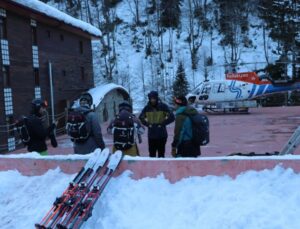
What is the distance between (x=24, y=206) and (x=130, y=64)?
42.1 m

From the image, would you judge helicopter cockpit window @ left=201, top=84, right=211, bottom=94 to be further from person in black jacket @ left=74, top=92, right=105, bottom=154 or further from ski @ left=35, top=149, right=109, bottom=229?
ski @ left=35, top=149, right=109, bottom=229

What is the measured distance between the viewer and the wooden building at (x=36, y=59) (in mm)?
19375

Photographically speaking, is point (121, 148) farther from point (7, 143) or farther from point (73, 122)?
point (7, 143)

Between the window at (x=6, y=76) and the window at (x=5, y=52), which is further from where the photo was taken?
the window at (x=6, y=76)

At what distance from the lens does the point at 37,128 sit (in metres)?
6.46

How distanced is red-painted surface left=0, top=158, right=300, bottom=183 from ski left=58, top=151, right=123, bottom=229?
0.12 meters

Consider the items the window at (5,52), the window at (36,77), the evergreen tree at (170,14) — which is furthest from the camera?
the evergreen tree at (170,14)

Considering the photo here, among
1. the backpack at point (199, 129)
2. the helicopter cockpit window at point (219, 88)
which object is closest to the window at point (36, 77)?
the helicopter cockpit window at point (219, 88)

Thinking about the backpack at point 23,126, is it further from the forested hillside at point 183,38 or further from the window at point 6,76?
the forested hillside at point 183,38

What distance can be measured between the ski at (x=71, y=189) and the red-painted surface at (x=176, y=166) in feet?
0.79

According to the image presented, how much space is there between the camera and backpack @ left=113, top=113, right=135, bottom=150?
616 centimetres

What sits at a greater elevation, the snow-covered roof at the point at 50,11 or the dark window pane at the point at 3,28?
the snow-covered roof at the point at 50,11

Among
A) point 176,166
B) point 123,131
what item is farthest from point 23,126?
point 176,166

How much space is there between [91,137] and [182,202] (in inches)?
79.4
